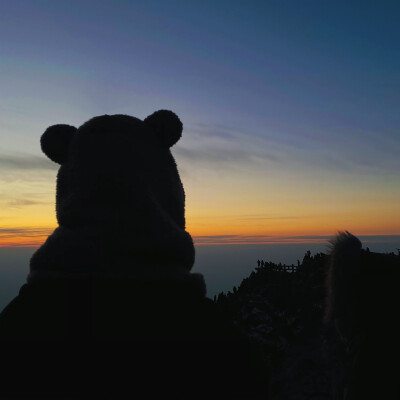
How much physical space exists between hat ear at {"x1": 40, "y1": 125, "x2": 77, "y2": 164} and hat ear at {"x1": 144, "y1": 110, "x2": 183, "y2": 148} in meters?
0.58

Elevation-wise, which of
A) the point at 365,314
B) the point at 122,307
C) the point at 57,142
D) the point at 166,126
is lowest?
the point at 365,314

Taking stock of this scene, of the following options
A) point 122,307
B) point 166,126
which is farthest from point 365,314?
point 166,126

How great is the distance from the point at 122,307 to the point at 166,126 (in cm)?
131

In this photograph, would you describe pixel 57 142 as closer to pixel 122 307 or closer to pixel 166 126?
pixel 166 126

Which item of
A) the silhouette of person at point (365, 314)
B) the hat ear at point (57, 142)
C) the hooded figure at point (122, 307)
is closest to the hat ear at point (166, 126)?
the hooded figure at point (122, 307)

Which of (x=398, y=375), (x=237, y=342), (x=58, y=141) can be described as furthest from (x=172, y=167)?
(x=398, y=375)

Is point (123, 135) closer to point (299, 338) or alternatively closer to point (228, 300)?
point (299, 338)

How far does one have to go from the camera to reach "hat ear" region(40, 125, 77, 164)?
8.78 ft

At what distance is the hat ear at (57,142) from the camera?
2.68 metres

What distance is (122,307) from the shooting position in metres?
1.94

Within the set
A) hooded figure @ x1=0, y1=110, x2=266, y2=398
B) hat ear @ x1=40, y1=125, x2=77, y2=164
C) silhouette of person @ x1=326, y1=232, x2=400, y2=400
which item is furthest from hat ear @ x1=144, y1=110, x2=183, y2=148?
silhouette of person @ x1=326, y1=232, x2=400, y2=400

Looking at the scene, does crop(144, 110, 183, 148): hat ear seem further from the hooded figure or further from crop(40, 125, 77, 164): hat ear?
crop(40, 125, 77, 164): hat ear

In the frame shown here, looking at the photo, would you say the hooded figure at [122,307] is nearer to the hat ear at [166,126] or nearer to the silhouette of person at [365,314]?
the hat ear at [166,126]

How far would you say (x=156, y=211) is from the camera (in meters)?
2.22
